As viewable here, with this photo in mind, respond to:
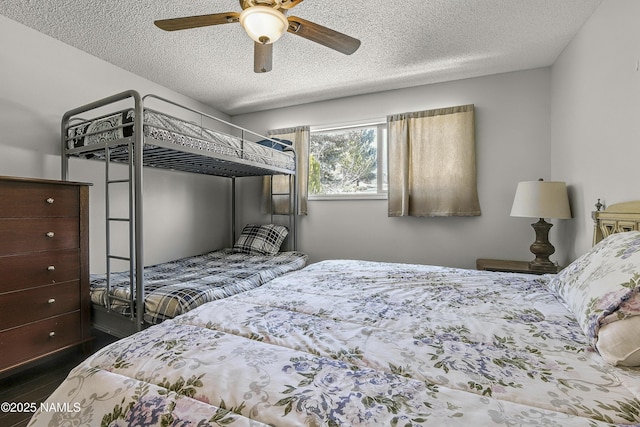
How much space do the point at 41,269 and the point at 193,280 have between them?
90cm

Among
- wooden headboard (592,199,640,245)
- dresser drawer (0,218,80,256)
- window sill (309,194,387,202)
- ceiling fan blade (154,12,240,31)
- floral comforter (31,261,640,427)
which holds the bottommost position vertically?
floral comforter (31,261,640,427)

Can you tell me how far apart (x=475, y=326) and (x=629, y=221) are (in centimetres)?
123

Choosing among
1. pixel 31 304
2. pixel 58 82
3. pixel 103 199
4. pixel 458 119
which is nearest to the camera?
pixel 31 304

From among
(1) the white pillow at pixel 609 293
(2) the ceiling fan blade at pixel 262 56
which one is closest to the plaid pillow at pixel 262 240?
→ (2) the ceiling fan blade at pixel 262 56

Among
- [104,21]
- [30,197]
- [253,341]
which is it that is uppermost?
[104,21]

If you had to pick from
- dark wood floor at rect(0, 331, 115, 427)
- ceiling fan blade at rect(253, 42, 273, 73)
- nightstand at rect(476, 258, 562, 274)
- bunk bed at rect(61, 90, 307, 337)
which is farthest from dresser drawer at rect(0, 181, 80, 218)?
nightstand at rect(476, 258, 562, 274)

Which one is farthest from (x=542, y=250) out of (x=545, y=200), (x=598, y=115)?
(x=598, y=115)

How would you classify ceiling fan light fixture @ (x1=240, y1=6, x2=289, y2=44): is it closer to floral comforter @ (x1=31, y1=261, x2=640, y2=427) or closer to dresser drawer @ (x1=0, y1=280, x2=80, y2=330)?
floral comforter @ (x1=31, y1=261, x2=640, y2=427)

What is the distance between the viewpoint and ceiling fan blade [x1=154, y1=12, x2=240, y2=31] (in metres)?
1.49

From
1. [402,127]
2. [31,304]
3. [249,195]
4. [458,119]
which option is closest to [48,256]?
[31,304]

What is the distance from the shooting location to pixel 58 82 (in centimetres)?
240

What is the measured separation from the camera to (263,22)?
1425 mm

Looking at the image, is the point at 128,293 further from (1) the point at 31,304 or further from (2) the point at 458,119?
(2) the point at 458,119

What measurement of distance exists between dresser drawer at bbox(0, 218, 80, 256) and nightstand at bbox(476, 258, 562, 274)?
321 cm
